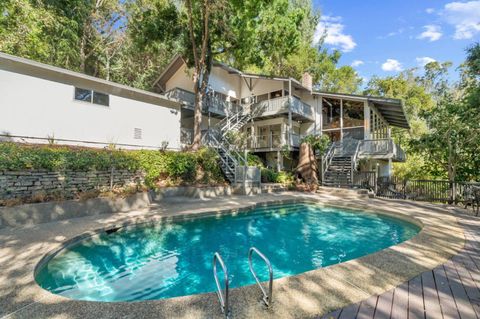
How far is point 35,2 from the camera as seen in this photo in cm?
1608

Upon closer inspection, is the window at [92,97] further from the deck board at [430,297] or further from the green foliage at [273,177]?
the deck board at [430,297]

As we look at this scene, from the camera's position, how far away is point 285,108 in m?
16.9

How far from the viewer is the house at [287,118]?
15586mm

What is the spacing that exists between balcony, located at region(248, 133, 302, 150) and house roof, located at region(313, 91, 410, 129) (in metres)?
4.07

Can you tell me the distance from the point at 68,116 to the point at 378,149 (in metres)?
16.8

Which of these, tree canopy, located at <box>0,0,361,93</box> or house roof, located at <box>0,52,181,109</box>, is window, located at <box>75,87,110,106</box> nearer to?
house roof, located at <box>0,52,181,109</box>

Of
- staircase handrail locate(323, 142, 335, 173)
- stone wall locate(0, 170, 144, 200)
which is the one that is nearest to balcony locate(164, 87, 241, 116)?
staircase handrail locate(323, 142, 335, 173)

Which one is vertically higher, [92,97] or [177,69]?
[177,69]

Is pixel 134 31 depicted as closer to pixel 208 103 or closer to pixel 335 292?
pixel 208 103

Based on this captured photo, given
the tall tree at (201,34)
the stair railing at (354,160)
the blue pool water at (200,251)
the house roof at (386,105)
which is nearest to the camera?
the blue pool water at (200,251)

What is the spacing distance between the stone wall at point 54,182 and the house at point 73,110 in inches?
140

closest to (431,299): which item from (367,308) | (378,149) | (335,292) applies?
(367,308)

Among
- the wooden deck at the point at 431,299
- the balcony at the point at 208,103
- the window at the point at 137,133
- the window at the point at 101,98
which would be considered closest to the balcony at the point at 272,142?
the balcony at the point at 208,103

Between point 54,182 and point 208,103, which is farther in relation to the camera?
point 208,103
